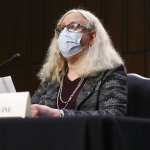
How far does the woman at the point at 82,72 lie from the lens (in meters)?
2.53

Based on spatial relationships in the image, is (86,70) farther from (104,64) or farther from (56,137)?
(56,137)

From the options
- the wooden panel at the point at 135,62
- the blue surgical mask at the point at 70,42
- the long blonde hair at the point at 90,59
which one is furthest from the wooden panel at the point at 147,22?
the blue surgical mask at the point at 70,42

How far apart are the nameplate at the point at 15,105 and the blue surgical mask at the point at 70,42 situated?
0.90 m

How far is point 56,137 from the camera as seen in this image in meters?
1.41

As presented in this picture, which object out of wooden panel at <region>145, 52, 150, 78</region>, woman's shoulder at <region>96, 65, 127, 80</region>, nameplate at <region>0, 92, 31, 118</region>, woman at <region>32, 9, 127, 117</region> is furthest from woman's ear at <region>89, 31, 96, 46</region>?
wooden panel at <region>145, 52, 150, 78</region>

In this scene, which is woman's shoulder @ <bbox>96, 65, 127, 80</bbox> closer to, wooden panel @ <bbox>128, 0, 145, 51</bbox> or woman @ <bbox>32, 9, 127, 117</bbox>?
woman @ <bbox>32, 9, 127, 117</bbox>

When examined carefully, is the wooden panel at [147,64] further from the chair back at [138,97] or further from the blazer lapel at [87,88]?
the blazer lapel at [87,88]

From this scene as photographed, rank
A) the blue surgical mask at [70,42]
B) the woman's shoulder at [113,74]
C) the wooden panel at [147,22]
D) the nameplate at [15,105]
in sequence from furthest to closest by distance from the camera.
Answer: the wooden panel at [147,22] → the blue surgical mask at [70,42] → the woman's shoulder at [113,74] → the nameplate at [15,105]

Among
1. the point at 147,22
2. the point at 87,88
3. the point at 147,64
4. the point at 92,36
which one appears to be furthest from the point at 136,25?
the point at 87,88

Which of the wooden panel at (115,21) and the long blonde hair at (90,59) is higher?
the long blonde hair at (90,59)

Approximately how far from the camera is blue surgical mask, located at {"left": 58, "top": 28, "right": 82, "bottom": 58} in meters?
2.75

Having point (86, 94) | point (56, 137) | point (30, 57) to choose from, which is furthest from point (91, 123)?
point (30, 57)

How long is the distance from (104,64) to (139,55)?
2655 millimetres

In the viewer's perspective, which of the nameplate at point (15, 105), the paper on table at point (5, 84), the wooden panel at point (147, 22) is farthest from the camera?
the wooden panel at point (147, 22)
